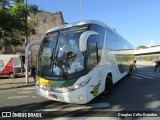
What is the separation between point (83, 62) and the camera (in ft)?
27.2

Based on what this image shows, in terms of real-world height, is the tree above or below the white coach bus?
above

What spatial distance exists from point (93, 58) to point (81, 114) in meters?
2.21

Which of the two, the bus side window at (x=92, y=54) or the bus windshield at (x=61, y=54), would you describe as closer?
the bus windshield at (x=61, y=54)

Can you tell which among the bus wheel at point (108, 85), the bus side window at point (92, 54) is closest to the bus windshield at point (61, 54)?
the bus side window at point (92, 54)

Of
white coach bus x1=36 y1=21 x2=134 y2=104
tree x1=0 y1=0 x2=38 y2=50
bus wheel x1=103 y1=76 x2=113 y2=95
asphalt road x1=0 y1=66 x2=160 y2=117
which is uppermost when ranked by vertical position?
tree x1=0 y1=0 x2=38 y2=50

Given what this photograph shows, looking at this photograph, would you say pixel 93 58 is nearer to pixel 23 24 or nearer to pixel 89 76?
pixel 89 76

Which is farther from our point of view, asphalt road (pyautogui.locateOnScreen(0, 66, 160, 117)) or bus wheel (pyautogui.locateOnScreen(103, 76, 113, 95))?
bus wheel (pyautogui.locateOnScreen(103, 76, 113, 95))

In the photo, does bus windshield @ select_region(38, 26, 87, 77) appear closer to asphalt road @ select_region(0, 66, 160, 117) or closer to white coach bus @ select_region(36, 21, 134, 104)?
white coach bus @ select_region(36, 21, 134, 104)

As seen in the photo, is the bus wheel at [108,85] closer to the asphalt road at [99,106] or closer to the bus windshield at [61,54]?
the asphalt road at [99,106]

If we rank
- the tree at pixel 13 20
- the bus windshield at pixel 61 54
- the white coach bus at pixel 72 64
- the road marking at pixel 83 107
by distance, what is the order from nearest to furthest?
the white coach bus at pixel 72 64 → the bus windshield at pixel 61 54 → the road marking at pixel 83 107 → the tree at pixel 13 20

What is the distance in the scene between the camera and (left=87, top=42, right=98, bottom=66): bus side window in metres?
8.66

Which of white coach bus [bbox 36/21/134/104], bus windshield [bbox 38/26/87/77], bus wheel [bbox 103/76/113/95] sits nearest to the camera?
white coach bus [bbox 36/21/134/104]

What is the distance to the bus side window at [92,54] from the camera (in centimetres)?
866

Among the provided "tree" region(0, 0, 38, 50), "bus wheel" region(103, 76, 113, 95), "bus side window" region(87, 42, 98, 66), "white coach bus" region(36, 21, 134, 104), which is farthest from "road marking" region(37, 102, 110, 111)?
"tree" region(0, 0, 38, 50)
